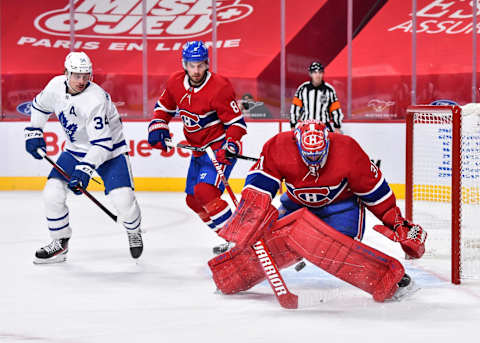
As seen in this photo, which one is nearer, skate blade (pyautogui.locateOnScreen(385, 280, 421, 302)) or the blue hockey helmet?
skate blade (pyautogui.locateOnScreen(385, 280, 421, 302))

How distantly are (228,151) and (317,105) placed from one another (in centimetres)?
306

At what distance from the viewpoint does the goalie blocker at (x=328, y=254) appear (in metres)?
3.12

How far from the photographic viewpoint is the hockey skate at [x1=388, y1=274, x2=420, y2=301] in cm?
326

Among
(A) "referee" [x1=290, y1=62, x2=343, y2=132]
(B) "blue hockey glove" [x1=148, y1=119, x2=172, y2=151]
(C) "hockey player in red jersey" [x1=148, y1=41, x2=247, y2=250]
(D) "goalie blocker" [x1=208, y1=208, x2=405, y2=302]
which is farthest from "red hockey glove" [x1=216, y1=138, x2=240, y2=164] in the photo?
(A) "referee" [x1=290, y1=62, x2=343, y2=132]

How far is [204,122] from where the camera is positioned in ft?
13.7

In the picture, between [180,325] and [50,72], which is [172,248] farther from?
[50,72]

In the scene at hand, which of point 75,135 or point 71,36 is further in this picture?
point 71,36

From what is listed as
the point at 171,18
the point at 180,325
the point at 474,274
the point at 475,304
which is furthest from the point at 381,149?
the point at 180,325

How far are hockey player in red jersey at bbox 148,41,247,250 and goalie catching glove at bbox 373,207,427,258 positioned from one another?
103cm

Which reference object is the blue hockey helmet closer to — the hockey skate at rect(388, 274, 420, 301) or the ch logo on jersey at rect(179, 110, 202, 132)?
the ch logo on jersey at rect(179, 110, 202, 132)

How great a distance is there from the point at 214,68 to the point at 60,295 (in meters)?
5.15

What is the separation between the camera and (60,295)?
341 cm

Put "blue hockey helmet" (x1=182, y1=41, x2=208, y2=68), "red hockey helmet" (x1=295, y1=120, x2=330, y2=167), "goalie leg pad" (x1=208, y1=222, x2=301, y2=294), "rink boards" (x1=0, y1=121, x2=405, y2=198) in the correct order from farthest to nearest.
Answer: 1. "rink boards" (x1=0, y1=121, x2=405, y2=198)
2. "blue hockey helmet" (x1=182, y1=41, x2=208, y2=68)
3. "goalie leg pad" (x1=208, y1=222, x2=301, y2=294)
4. "red hockey helmet" (x1=295, y1=120, x2=330, y2=167)

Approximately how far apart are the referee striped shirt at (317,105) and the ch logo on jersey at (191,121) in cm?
285
